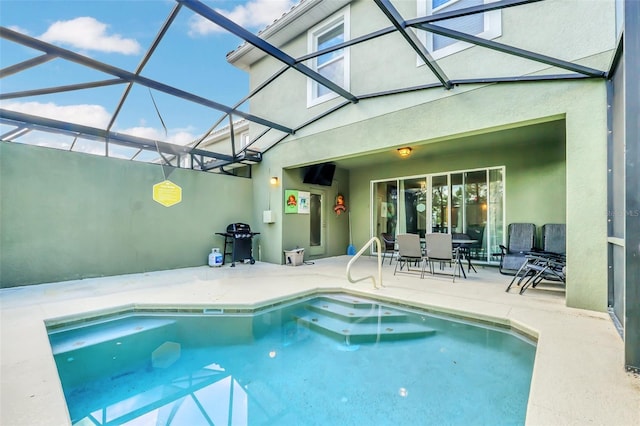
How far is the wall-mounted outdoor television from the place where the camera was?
27.4 feet

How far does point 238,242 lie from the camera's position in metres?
7.77

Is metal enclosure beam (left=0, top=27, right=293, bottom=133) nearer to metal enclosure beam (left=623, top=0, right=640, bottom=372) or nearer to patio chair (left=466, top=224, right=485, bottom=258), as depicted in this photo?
metal enclosure beam (left=623, top=0, right=640, bottom=372)

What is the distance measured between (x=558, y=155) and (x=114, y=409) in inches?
340

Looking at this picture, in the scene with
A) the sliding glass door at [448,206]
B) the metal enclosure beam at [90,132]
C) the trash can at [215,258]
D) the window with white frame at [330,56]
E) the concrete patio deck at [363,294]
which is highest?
the window with white frame at [330,56]

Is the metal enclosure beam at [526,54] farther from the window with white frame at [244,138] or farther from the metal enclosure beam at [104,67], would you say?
the window with white frame at [244,138]

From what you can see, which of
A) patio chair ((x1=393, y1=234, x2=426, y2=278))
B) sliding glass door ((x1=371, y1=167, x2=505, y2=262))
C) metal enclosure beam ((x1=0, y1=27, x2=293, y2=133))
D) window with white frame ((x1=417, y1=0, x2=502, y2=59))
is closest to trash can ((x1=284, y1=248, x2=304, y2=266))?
patio chair ((x1=393, y1=234, x2=426, y2=278))

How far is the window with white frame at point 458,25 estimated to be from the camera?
457 cm

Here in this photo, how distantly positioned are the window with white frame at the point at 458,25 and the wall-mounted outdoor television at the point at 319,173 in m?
4.08

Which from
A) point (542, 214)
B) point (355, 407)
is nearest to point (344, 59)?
point (542, 214)

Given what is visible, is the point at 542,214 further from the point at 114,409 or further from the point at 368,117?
the point at 114,409

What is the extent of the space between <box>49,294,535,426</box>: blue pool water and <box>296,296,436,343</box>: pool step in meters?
0.03

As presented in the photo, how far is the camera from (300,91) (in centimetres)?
749

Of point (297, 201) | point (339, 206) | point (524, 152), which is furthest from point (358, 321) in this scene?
point (524, 152)

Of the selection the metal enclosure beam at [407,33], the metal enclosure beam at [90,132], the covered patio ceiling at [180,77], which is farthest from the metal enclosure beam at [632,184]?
the metal enclosure beam at [90,132]
